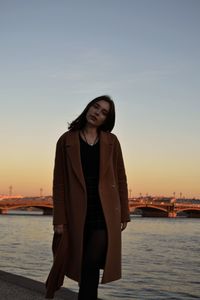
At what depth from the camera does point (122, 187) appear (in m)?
3.83

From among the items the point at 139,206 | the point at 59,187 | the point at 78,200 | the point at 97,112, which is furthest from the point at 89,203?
the point at 139,206

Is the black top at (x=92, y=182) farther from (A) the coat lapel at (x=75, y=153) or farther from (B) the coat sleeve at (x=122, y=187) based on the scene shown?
(B) the coat sleeve at (x=122, y=187)

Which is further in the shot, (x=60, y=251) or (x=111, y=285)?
(x=111, y=285)

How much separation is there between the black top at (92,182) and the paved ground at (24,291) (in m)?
2.32

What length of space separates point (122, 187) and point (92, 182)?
259 millimetres

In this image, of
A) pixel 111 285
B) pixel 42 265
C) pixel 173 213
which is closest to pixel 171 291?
pixel 111 285

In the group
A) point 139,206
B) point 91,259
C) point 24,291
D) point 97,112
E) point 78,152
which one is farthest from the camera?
point 139,206

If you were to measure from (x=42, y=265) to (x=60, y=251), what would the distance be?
1640cm

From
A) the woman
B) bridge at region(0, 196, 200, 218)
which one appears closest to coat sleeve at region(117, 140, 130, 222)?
the woman

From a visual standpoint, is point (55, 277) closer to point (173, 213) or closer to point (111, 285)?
point (111, 285)

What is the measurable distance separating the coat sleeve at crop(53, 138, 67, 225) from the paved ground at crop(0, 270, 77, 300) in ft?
7.24

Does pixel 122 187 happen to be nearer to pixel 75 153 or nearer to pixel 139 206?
pixel 75 153

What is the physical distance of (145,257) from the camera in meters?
26.1

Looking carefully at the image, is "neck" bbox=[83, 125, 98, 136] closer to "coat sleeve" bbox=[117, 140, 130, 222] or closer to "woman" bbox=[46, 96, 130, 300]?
"woman" bbox=[46, 96, 130, 300]
